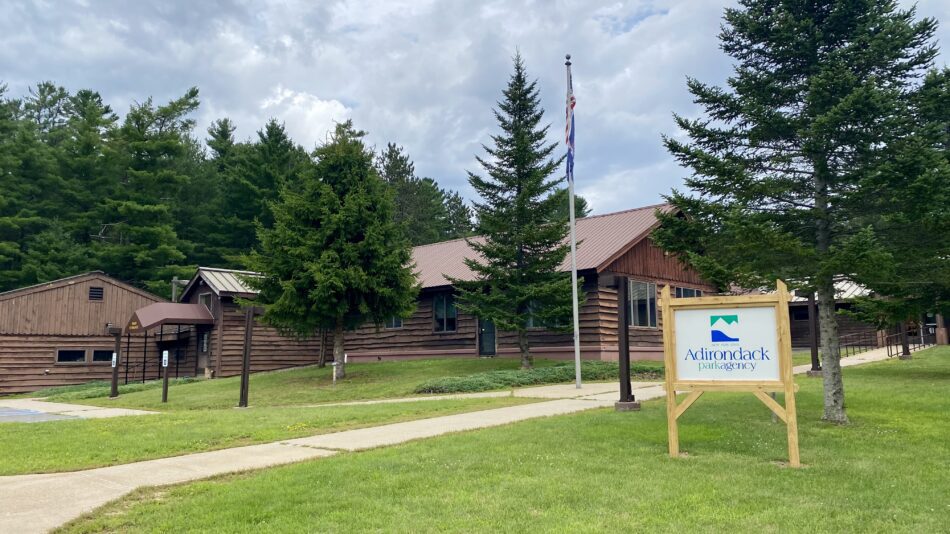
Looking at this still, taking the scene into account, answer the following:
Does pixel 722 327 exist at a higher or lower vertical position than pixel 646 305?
lower

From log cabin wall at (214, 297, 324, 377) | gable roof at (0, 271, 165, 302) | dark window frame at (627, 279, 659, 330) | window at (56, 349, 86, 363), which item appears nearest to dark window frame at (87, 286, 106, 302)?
gable roof at (0, 271, 165, 302)

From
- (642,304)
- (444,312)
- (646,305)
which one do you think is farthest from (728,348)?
(444,312)

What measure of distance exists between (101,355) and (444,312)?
18.6 meters

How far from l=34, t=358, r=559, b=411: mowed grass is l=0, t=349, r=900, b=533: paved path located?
662 cm

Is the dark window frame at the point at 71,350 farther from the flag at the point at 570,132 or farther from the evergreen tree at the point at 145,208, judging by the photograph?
the flag at the point at 570,132

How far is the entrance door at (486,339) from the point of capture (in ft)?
89.5

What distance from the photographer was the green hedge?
17.9 metres

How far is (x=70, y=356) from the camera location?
32.5 metres

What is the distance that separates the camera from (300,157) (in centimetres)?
5438

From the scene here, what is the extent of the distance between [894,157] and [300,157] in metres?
49.9

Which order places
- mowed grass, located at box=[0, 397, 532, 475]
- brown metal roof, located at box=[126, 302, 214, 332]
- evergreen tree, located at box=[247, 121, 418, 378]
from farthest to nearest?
brown metal roof, located at box=[126, 302, 214, 332] → evergreen tree, located at box=[247, 121, 418, 378] → mowed grass, located at box=[0, 397, 532, 475]

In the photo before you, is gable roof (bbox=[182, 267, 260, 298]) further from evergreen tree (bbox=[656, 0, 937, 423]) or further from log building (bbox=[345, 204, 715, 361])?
evergreen tree (bbox=[656, 0, 937, 423])

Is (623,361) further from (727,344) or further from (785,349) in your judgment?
(785,349)

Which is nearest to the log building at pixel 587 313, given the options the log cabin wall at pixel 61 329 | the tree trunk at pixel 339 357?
the tree trunk at pixel 339 357
